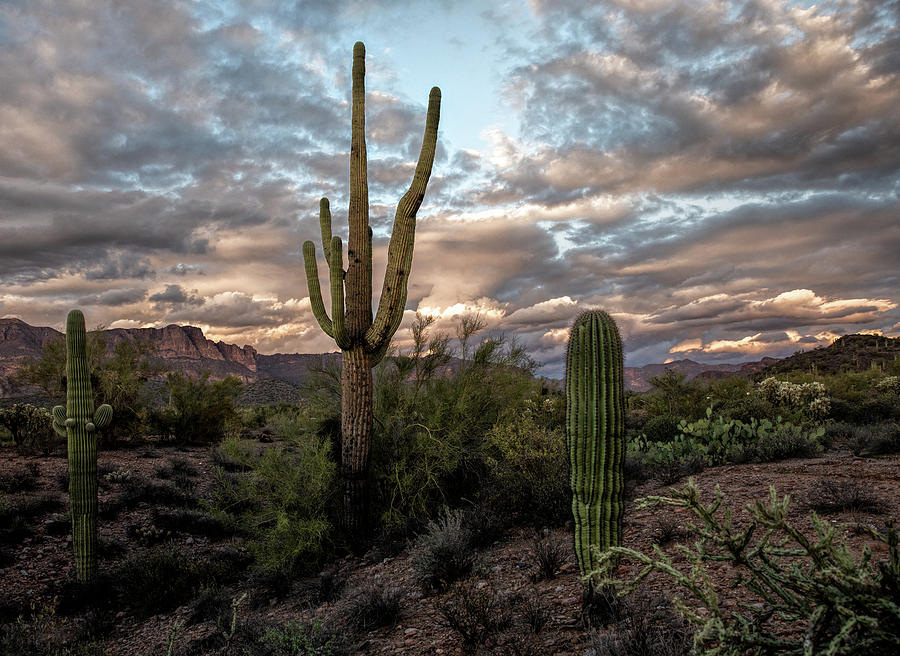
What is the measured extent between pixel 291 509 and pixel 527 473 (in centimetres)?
386

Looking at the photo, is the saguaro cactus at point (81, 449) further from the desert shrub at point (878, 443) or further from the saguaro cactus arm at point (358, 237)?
the desert shrub at point (878, 443)

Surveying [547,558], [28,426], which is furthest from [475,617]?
[28,426]

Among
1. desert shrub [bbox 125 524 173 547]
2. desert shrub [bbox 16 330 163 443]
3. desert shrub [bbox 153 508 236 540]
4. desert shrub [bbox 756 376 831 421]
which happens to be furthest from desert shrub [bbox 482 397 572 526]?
desert shrub [bbox 16 330 163 443]

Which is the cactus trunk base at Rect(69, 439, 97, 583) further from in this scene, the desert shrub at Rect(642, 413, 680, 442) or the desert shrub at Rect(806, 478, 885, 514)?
the desert shrub at Rect(642, 413, 680, 442)

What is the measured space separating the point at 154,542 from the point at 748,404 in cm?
1507

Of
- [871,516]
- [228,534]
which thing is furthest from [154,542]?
[871,516]

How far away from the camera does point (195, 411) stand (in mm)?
21078

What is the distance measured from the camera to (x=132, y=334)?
73.2ft

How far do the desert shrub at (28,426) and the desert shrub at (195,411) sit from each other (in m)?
3.79

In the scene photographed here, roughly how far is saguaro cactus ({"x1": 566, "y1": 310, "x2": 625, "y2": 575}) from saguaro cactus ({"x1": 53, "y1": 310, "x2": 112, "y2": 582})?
848 cm

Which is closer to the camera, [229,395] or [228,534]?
[228,534]

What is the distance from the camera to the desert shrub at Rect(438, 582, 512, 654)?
4.47 m

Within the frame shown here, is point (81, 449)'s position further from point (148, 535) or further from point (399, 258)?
point (399, 258)

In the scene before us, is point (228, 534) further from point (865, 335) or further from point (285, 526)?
point (865, 335)
